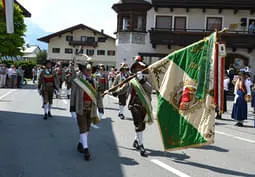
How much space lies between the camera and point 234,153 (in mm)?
7996


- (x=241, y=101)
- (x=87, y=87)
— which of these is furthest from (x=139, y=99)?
(x=241, y=101)

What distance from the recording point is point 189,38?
31109 mm

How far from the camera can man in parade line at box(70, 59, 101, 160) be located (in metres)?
6.95

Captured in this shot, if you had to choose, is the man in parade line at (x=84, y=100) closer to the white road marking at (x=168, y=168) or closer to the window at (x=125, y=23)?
the white road marking at (x=168, y=168)

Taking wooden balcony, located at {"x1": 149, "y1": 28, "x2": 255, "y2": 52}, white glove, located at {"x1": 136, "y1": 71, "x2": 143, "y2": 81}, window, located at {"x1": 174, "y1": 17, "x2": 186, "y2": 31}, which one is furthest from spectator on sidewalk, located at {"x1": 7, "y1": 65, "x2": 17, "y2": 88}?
white glove, located at {"x1": 136, "y1": 71, "x2": 143, "y2": 81}

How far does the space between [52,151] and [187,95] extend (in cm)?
307

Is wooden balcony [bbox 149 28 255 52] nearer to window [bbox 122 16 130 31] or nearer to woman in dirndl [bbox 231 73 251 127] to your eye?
window [bbox 122 16 130 31]

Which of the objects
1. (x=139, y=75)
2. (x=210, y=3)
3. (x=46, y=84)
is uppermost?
(x=210, y=3)

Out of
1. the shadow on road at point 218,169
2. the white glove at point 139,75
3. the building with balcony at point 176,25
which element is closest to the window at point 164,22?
the building with balcony at point 176,25

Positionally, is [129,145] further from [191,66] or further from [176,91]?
[191,66]

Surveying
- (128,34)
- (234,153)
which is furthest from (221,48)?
(128,34)

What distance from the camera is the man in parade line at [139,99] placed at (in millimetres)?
7477

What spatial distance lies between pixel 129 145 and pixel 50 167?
8.06ft

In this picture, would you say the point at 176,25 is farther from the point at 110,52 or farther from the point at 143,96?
the point at 110,52
